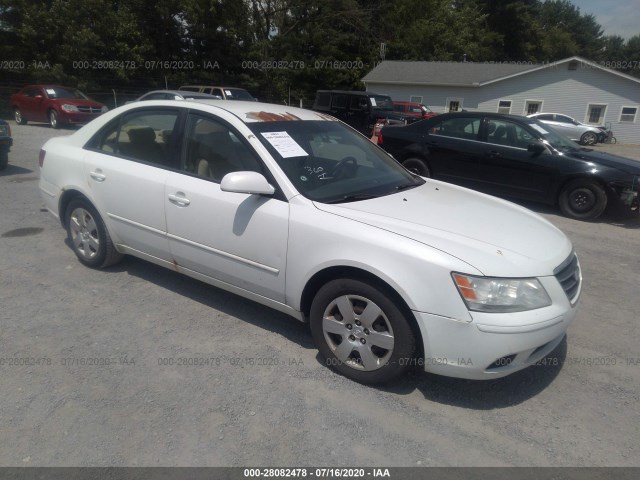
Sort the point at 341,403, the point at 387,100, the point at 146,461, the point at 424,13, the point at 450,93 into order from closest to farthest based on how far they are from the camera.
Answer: the point at 146,461
the point at 341,403
the point at 387,100
the point at 450,93
the point at 424,13

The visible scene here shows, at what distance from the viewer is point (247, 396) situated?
3006mm

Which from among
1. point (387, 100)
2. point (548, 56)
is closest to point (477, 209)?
point (387, 100)

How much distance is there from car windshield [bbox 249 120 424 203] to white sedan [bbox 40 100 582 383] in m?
0.01

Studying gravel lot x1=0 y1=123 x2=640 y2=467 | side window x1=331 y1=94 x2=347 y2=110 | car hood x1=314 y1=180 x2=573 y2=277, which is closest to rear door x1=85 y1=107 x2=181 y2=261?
gravel lot x1=0 y1=123 x2=640 y2=467

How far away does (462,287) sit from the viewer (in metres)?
2.70

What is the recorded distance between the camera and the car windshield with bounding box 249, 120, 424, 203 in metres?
3.43

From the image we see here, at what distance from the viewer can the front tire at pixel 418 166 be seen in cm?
873

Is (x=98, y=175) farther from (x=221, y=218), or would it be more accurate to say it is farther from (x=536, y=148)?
(x=536, y=148)

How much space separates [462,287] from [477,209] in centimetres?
109

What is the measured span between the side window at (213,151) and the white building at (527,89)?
31.4 meters

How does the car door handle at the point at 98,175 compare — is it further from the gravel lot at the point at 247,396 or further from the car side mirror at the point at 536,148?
the car side mirror at the point at 536,148

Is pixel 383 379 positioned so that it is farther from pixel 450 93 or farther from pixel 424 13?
pixel 424 13

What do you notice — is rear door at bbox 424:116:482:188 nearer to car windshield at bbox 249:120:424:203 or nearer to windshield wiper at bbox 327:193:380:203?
car windshield at bbox 249:120:424:203

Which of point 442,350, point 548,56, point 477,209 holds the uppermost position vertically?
point 548,56
